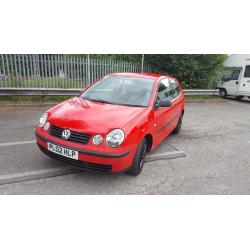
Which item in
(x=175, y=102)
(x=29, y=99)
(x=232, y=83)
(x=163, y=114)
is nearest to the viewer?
(x=163, y=114)

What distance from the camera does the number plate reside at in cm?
307

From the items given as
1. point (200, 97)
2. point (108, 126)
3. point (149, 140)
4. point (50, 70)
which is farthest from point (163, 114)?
point (200, 97)

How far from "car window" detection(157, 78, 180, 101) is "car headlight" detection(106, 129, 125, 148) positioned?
4.60 ft

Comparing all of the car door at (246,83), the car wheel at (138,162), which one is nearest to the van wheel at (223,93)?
the car door at (246,83)

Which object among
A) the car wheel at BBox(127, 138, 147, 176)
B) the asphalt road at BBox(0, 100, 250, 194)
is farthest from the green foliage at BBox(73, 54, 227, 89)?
the car wheel at BBox(127, 138, 147, 176)

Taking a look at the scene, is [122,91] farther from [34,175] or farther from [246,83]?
[246,83]

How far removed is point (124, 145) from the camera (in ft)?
10.1

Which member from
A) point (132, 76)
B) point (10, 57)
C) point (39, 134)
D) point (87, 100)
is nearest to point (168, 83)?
point (132, 76)

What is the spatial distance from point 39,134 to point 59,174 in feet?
2.17

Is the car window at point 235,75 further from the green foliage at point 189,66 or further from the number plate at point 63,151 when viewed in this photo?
the number plate at point 63,151

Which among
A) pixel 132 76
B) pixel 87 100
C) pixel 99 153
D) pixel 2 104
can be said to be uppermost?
pixel 132 76

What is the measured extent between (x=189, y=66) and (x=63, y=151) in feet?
35.9

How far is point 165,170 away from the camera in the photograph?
152 inches

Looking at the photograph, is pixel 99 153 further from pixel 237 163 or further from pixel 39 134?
pixel 237 163
